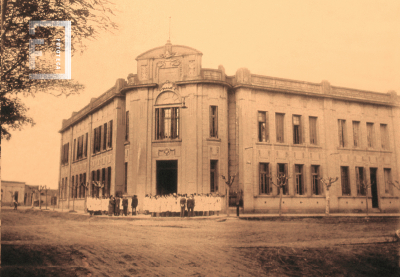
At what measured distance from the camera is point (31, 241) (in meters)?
4.77

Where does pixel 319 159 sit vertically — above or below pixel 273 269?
above

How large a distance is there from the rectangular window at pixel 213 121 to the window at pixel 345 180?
3.38 metres

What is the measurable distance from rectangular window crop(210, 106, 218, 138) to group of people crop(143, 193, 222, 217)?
180cm

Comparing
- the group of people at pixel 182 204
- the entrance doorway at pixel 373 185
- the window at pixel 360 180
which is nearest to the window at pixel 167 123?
the group of people at pixel 182 204

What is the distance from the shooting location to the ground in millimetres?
4594

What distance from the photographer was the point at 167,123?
9.14 m

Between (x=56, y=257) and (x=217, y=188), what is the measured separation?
19.7 ft

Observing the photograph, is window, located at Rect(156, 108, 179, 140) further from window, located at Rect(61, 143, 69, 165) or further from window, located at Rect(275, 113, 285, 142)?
window, located at Rect(61, 143, 69, 165)

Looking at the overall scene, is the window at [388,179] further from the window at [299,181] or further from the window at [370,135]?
the window at [299,181]

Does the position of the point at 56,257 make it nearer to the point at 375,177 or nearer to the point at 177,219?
the point at 177,219

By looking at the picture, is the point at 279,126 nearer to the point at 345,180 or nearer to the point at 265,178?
the point at 265,178

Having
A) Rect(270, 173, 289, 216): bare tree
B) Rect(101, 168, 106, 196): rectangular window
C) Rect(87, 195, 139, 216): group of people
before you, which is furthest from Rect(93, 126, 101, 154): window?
Rect(270, 173, 289, 216): bare tree

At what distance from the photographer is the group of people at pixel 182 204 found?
22.5ft

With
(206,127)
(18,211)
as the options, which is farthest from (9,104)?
(206,127)
